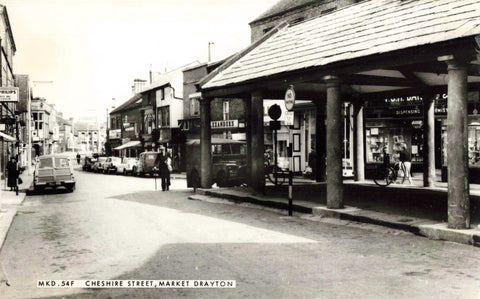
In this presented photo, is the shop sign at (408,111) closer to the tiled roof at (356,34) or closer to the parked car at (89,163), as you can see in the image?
the tiled roof at (356,34)

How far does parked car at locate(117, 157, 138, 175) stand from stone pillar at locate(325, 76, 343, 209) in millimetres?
29030

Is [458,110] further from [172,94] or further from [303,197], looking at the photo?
[172,94]

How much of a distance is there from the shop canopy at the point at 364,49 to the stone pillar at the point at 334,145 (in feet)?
1.30

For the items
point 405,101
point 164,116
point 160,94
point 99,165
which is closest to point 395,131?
point 405,101

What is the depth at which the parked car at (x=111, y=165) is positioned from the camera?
43.0 m

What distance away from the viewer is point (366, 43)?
11094mm

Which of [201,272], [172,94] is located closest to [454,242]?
[201,272]

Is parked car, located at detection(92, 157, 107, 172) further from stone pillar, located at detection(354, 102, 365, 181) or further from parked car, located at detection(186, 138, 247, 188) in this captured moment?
stone pillar, located at detection(354, 102, 365, 181)

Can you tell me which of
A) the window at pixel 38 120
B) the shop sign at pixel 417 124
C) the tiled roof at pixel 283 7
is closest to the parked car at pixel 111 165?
the tiled roof at pixel 283 7

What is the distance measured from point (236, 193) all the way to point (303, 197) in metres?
2.48

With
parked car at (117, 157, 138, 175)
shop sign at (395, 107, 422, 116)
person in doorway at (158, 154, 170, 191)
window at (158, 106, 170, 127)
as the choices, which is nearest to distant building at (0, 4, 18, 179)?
person in doorway at (158, 154, 170, 191)

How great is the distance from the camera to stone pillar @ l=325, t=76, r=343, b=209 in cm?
1170

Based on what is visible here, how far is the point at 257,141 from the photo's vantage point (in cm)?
1570


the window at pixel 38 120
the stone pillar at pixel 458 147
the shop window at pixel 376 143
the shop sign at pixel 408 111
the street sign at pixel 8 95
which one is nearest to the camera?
the stone pillar at pixel 458 147
